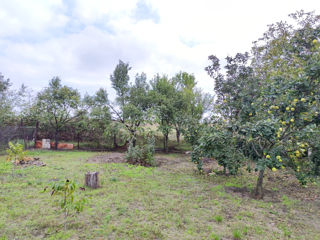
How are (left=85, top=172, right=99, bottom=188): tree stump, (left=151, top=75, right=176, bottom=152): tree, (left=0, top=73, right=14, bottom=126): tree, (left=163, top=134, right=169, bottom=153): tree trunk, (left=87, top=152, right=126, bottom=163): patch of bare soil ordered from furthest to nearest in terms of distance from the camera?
(left=163, top=134, right=169, bottom=153): tree trunk, (left=151, top=75, right=176, bottom=152): tree, (left=0, top=73, right=14, bottom=126): tree, (left=87, top=152, right=126, bottom=163): patch of bare soil, (left=85, top=172, right=99, bottom=188): tree stump

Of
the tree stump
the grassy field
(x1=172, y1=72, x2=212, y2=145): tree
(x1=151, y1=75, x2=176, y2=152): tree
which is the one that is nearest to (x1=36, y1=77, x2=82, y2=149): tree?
(x1=151, y1=75, x2=176, y2=152): tree

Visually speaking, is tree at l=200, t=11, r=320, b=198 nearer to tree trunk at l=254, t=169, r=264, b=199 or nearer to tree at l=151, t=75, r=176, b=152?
tree trunk at l=254, t=169, r=264, b=199

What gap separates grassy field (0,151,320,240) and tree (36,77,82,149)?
231 inches

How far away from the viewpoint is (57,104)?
1084 cm

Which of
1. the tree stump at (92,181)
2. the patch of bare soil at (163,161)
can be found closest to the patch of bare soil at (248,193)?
the patch of bare soil at (163,161)

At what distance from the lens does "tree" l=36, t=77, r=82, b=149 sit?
420 inches

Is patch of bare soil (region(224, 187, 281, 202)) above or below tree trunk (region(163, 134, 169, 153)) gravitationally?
below

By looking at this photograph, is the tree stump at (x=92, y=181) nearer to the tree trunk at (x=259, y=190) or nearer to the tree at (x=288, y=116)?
Answer: the tree at (x=288, y=116)

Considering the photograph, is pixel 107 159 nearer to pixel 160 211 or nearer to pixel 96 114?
pixel 96 114

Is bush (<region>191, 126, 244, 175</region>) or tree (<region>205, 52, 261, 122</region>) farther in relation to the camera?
tree (<region>205, 52, 261, 122</region>)

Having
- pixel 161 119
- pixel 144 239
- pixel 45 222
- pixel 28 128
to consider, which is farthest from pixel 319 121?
pixel 28 128

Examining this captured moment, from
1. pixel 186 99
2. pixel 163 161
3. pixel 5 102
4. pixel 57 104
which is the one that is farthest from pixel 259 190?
pixel 5 102

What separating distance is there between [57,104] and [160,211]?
32.2 feet

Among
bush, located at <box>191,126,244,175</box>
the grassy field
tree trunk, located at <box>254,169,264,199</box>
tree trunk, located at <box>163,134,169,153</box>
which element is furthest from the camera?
tree trunk, located at <box>163,134,169,153</box>
